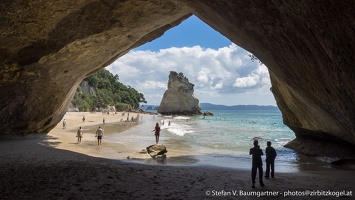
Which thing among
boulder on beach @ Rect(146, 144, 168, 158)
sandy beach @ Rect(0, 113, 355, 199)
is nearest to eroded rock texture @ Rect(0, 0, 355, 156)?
sandy beach @ Rect(0, 113, 355, 199)

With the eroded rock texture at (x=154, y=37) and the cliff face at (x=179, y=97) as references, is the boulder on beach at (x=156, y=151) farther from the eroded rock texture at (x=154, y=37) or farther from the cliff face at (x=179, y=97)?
the cliff face at (x=179, y=97)

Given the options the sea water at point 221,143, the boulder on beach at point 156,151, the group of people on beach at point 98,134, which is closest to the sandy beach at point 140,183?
the sea water at point 221,143

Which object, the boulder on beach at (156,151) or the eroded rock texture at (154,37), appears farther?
the boulder on beach at (156,151)

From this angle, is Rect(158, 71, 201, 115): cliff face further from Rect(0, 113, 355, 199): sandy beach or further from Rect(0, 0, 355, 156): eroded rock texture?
Rect(0, 113, 355, 199): sandy beach

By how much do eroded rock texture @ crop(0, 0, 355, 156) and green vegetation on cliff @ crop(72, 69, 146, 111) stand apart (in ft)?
211

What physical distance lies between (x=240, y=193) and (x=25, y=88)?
13583 millimetres

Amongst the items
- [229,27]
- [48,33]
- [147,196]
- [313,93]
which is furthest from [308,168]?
[48,33]

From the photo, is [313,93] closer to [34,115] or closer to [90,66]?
[90,66]

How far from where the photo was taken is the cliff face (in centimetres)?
10088

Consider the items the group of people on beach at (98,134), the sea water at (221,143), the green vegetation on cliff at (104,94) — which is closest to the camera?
the sea water at (221,143)

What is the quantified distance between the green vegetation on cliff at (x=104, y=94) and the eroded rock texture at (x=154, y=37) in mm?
64213

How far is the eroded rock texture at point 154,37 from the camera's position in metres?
6.22

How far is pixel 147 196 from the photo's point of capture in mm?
6836

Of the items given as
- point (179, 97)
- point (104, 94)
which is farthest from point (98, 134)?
point (104, 94)
